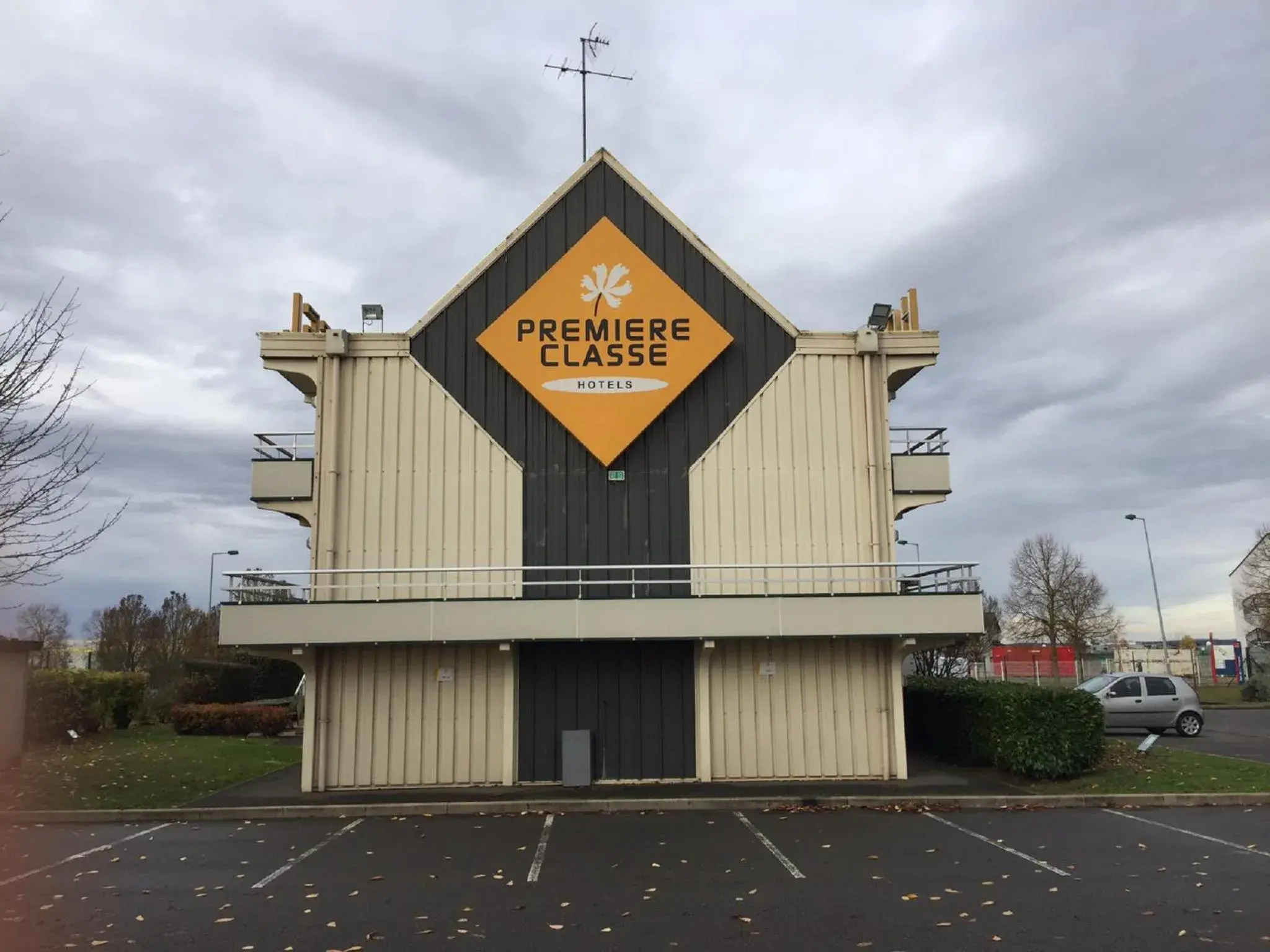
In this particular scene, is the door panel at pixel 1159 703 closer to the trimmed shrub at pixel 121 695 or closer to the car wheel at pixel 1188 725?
the car wheel at pixel 1188 725

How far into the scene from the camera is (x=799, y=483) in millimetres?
17703

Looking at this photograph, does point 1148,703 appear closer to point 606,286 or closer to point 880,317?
point 880,317

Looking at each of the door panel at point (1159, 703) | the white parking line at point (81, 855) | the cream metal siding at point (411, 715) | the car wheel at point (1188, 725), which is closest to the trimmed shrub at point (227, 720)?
the cream metal siding at point (411, 715)

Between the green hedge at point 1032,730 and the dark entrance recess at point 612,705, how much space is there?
5194mm

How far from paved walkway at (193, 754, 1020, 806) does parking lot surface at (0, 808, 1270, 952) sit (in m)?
1.35

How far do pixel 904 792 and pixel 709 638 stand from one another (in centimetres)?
392

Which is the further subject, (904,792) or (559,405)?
(559,405)

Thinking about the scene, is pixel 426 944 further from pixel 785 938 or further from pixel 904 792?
pixel 904 792

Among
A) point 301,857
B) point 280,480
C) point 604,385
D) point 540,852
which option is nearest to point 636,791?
point 540,852

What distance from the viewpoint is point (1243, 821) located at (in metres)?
12.7

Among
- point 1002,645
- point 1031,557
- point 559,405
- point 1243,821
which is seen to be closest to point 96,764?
point 559,405

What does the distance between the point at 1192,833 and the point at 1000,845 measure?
272 centimetres

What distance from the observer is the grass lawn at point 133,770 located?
15242 mm

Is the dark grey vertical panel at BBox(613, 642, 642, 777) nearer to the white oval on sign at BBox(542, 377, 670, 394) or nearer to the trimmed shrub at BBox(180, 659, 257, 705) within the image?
the white oval on sign at BBox(542, 377, 670, 394)
